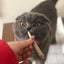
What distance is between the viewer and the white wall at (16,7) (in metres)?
0.72

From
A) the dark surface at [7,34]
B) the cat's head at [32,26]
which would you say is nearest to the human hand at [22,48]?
the cat's head at [32,26]

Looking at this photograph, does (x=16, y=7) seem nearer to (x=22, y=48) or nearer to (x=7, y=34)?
(x=7, y=34)

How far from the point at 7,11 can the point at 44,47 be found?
364mm

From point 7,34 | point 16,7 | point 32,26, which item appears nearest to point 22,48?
point 32,26

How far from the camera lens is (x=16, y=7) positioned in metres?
0.76

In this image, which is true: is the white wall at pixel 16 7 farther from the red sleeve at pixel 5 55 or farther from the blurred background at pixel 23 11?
the red sleeve at pixel 5 55

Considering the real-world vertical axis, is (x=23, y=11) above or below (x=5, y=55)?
above

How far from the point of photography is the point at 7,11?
0.78m

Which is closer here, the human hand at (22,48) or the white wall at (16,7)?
the human hand at (22,48)

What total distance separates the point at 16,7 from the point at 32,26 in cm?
32

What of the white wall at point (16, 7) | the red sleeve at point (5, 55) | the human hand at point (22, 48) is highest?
the white wall at point (16, 7)

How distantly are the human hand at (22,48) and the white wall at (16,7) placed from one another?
297 mm

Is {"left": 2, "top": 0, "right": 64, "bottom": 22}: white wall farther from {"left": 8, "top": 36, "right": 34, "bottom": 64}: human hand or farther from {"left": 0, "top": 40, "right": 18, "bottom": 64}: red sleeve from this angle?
{"left": 0, "top": 40, "right": 18, "bottom": 64}: red sleeve

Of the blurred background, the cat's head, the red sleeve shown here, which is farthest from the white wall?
the red sleeve
